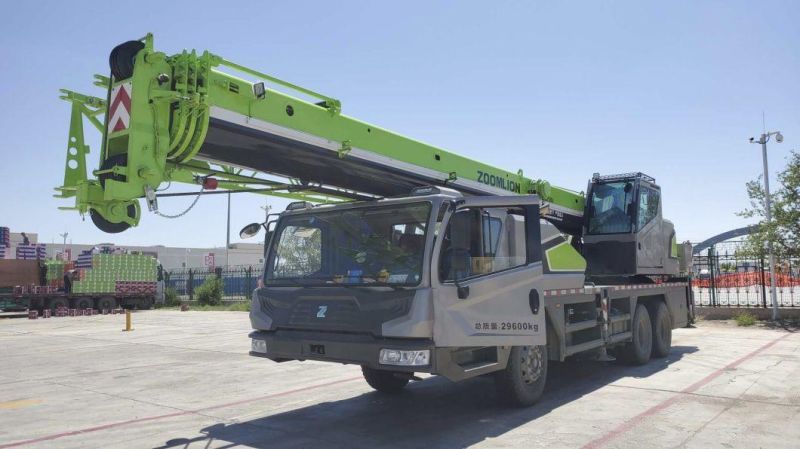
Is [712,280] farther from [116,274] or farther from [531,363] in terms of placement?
[116,274]

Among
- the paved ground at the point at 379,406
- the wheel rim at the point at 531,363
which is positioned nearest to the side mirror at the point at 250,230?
the paved ground at the point at 379,406

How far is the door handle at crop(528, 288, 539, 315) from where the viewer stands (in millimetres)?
6781

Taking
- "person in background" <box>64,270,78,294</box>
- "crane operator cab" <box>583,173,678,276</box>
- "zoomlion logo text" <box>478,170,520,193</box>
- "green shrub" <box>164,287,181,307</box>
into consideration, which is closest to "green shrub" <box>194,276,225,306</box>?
"green shrub" <box>164,287,181,307</box>

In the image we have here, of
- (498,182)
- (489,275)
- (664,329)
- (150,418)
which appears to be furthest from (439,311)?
(664,329)

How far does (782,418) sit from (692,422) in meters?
1.09

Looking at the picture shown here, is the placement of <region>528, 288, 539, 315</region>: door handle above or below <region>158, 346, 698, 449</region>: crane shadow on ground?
above

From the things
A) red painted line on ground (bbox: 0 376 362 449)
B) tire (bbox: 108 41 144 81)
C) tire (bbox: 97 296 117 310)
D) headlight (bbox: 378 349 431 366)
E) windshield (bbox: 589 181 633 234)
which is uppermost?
tire (bbox: 108 41 144 81)

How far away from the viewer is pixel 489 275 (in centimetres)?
630

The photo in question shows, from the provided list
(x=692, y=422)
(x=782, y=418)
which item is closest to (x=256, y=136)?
(x=692, y=422)

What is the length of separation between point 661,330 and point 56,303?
30.1 m

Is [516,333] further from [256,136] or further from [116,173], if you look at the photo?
[116,173]

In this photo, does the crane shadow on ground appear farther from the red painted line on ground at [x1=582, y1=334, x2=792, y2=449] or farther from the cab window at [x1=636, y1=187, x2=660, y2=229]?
the cab window at [x1=636, y1=187, x2=660, y2=229]

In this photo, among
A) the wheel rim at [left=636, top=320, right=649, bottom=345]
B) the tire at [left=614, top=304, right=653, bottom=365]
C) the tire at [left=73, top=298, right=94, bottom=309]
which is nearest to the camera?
the tire at [left=614, top=304, right=653, bottom=365]

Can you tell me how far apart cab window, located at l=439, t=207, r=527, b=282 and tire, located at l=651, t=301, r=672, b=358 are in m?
5.49
